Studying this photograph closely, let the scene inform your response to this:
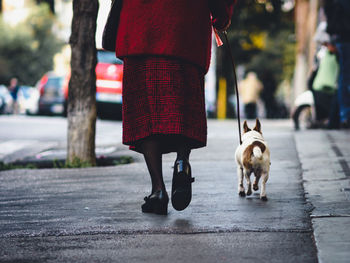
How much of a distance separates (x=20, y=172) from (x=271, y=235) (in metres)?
3.82

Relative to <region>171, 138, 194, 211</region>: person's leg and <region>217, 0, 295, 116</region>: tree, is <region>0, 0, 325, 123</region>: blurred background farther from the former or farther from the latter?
<region>171, 138, 194, 211</region>: person's leg

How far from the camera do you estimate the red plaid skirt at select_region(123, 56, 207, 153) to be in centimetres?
437

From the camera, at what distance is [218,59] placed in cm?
2761

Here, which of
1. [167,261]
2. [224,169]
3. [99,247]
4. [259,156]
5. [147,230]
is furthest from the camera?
[224,169]

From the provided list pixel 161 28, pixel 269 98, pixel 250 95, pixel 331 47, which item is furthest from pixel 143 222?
pixel 269 98

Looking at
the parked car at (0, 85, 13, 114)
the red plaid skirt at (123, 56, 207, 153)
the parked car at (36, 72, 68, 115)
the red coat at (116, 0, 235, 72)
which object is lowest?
the parked car at (0, 85, 13, 114)

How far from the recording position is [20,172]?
7016 millimetres

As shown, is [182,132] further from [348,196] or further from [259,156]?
[348,196]

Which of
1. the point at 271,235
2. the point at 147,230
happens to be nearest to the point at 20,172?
the point at 147,230

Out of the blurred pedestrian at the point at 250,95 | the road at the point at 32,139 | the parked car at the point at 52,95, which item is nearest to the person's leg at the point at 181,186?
the road at the point at 32,139

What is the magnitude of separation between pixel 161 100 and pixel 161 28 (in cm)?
43

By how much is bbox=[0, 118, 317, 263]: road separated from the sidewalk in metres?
0.07

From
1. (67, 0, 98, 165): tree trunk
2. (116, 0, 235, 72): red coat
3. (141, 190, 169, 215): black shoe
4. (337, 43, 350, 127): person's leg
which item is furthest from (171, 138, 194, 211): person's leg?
(337, 43, 350, 127): person's leg

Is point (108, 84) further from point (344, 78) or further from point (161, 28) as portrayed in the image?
point (161, 28)
